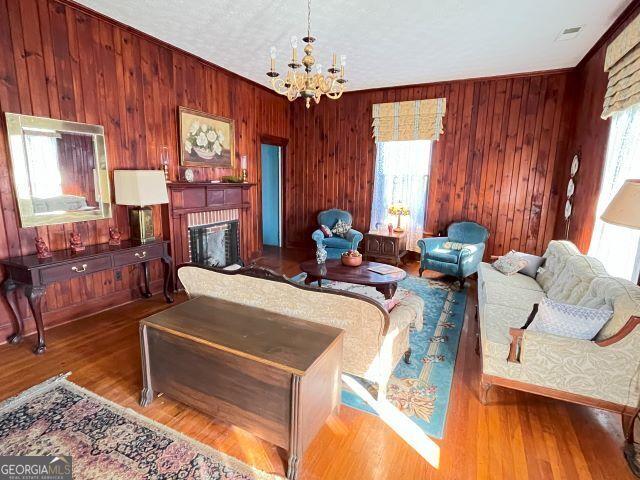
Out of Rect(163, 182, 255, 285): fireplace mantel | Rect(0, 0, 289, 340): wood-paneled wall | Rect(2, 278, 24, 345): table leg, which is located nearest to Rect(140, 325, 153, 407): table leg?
Rect(2, 278, 24, 345): table leg

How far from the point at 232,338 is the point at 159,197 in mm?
2380

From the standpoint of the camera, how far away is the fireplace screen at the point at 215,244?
4492 millimetres

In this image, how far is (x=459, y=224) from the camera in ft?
16.9

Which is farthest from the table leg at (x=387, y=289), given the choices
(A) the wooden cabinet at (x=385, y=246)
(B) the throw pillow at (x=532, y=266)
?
(A) the wooden cabinet at (x=385, y=246)

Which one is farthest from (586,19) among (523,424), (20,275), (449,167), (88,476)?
(20,275)

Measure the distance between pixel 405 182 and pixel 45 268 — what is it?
4.88 metres

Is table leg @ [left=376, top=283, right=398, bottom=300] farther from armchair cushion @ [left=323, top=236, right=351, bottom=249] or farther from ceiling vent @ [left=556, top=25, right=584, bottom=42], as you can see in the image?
ceiling vent @ [left=556, top=25, right=584, bottom=42]

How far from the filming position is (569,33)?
3.40 m

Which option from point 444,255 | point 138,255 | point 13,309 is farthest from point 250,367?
point 444,255

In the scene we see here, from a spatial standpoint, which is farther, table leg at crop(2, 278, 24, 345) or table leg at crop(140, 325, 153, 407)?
table leg at crop(2, 278, 24, 345)

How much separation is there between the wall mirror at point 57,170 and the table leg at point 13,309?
51 centimetres

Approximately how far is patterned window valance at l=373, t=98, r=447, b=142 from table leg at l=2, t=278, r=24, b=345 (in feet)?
16.7

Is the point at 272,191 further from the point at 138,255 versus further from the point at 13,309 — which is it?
the point at 13,309
